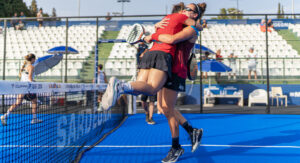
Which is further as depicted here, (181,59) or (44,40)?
(44,40)

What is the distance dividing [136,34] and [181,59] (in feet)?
2.33

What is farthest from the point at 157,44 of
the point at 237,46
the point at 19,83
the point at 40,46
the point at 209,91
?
the point at 40,46

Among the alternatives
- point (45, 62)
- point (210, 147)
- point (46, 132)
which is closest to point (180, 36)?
point (210, 147)

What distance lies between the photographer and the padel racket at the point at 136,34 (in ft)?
10.3

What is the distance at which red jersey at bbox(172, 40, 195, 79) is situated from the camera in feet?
9.50

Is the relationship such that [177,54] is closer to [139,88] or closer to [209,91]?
[139,88]

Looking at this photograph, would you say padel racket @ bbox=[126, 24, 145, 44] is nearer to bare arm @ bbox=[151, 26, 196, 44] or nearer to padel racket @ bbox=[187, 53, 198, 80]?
bare arm @ bbox=[151, 26, 196, 44]

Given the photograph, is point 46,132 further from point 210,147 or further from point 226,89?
point 226,89

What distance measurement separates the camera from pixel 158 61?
2725 mm

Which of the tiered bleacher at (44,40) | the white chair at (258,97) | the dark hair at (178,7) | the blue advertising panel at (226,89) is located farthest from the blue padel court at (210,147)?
the tiered bleacher at (44,40)

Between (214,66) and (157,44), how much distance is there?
7.91 m

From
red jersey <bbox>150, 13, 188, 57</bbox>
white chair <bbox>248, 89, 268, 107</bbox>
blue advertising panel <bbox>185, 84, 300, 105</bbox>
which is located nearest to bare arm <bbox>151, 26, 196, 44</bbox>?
red jersey <bbox>150, 13, 188, 57</bbox>

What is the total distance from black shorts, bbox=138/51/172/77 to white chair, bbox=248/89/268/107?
928cm

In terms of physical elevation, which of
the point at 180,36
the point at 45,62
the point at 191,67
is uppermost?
the point at 45,62
